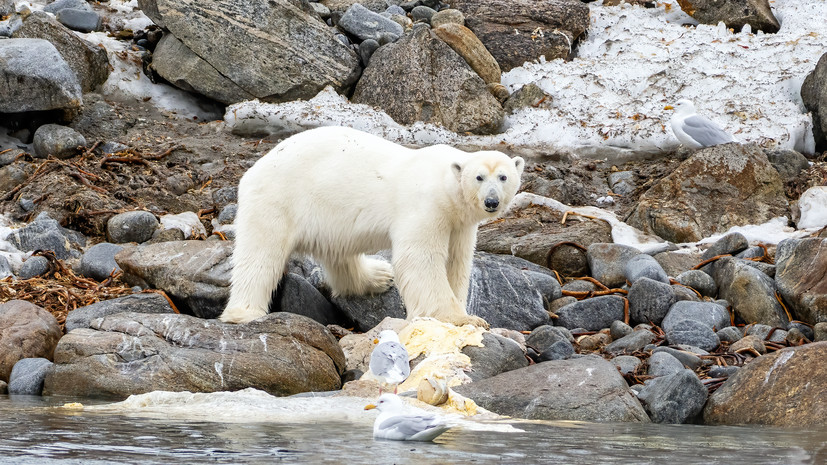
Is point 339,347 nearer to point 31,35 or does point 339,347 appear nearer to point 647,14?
point 31,35

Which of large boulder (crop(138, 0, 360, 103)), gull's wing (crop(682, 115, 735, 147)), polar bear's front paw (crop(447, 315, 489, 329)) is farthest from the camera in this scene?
large boulder (crop(138, 0, 360, 103))

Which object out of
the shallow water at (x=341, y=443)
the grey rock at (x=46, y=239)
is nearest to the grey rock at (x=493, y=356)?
the shallow water at (x=341, y=443)

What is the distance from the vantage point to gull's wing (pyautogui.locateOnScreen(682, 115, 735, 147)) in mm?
12352

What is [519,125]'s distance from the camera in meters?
14.5

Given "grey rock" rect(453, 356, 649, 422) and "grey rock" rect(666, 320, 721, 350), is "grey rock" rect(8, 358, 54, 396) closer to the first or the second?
"grey rock" rect(453, 356, 649, 422)

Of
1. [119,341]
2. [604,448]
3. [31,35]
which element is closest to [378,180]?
[119,341]

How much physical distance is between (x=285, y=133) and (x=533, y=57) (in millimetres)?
4694

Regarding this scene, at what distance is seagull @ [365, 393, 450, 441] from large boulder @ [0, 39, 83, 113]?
990 cm

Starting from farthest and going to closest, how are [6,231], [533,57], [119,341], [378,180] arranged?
1. [533,57]
2. [6,231]
3. [378,180]
4. [119,341]

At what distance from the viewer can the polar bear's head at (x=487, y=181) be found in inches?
276

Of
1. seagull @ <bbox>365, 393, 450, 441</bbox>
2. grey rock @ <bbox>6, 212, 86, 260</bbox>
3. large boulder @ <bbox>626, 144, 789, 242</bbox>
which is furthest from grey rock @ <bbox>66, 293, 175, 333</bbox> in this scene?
large boulder @ <bbox>626, 144, 789, 242</bbox>

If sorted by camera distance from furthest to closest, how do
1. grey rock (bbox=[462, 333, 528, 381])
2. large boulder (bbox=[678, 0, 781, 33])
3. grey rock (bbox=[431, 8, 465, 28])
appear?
large boulder (bbox=[678, 0, 781, 33]), grey rock (bbox=[431, 8, 465, 28]), grey rock (bbox=[462, 333, 528, 381])

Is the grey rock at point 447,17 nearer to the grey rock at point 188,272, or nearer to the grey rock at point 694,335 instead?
the grey rock at point 188,272

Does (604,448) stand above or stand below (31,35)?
below
